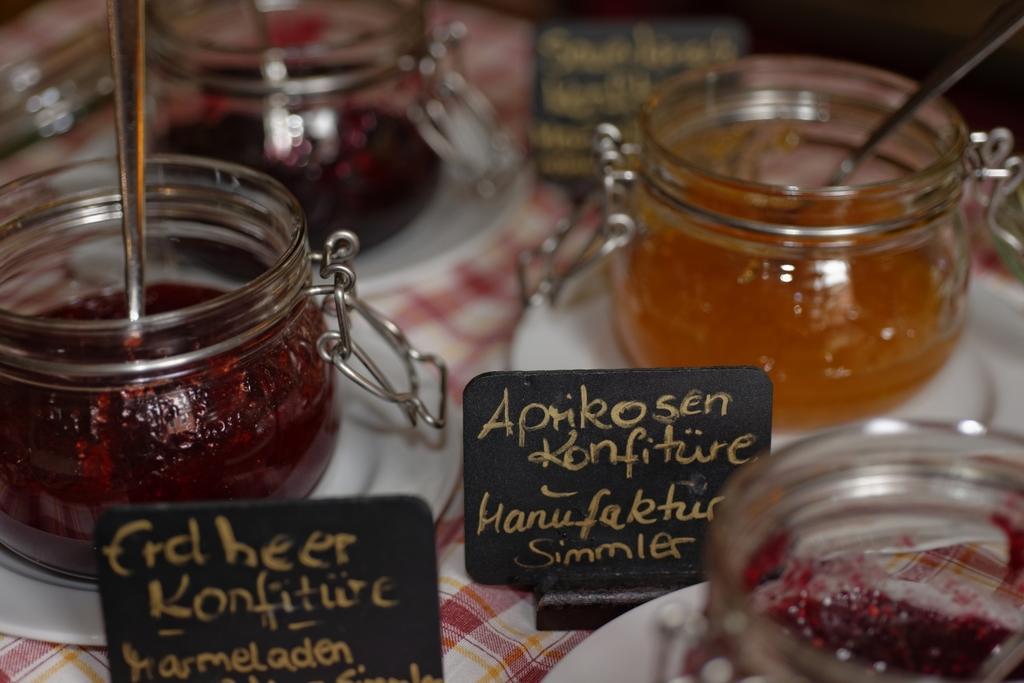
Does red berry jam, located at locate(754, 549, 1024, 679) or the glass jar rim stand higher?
the glass jar rim

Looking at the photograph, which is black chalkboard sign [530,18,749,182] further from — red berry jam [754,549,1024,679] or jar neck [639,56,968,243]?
red berry jam [754,549,1024,679]

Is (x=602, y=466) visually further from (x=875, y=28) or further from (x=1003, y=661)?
(x=875, y=28)

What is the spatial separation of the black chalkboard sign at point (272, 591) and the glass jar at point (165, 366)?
3.9 inches

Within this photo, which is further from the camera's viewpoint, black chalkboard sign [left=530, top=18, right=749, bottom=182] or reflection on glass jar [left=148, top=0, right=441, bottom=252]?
black chalkboard sign [left=530, top=18, right=749, bottom=182]

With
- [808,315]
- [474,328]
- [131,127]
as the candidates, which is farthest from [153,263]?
[808,315]

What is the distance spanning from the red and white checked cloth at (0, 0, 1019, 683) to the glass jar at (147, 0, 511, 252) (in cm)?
11

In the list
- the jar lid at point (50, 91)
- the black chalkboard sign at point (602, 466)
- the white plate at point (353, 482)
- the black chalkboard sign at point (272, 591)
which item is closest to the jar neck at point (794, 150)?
the black chalkboard sign at point (602, 466)

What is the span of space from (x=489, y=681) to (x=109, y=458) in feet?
0.97

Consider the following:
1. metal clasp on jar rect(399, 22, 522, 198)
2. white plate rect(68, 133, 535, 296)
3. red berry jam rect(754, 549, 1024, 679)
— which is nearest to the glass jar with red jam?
red berry jam rect(754, 549, 1024, 679)

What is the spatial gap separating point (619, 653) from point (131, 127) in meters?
0.48

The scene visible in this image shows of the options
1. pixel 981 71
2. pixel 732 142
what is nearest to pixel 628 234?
pixel 732 142

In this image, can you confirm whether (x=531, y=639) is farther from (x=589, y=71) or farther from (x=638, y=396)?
(x=589, y=71)

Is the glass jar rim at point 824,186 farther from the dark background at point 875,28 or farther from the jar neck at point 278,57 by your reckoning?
the dark background at point 875,28

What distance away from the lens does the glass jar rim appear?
2.84ft
